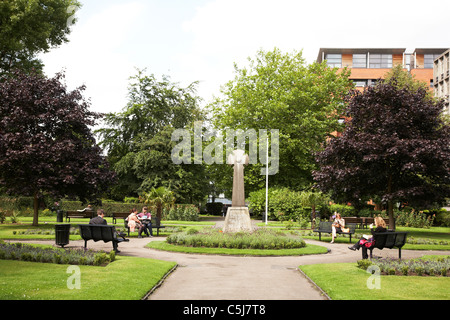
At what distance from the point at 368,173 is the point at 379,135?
2312 mm

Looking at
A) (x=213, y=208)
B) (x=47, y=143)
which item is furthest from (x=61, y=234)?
(x=213, y=208)

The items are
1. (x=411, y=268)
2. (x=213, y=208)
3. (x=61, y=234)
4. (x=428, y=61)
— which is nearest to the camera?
(x=411, y=268)

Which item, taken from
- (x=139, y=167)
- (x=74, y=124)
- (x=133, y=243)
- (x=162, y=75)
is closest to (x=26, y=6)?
(x=74, y=124)

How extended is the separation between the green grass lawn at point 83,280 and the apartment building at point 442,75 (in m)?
65.4

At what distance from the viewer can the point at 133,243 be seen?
1889cm

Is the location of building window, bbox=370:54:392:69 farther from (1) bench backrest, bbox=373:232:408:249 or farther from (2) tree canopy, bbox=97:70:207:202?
(1) bench backrest, bbox=373:232:408:249

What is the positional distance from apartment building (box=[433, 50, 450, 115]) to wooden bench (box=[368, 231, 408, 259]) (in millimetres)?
58803

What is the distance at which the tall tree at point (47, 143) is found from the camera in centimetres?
2491

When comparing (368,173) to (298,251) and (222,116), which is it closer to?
(298,251)

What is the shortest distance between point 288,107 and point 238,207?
72.4 feet

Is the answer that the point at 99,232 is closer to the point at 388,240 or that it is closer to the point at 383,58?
the point at 388,240

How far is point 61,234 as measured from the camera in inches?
601

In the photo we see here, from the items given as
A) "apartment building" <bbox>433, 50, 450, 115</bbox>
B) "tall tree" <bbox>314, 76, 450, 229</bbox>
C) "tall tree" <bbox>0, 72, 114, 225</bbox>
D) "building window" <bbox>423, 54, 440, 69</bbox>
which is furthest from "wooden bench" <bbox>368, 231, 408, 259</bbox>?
"building window" <bbox>423, 54, 440, 69</bbox>

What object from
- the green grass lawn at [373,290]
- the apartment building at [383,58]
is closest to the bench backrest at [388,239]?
the green grass lawn at [373,290]
